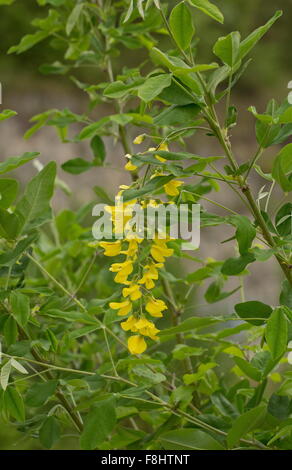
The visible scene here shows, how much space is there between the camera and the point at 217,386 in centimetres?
76

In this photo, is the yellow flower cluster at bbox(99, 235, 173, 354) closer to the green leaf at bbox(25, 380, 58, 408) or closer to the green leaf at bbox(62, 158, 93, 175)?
the green leaf at bbox(25, 380, 58, 408)

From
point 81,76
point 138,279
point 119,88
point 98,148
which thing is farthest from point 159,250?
point 81,76

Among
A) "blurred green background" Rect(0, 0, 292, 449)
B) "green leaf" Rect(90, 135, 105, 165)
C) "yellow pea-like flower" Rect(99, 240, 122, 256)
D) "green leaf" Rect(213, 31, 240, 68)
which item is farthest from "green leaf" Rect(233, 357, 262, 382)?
"blurred green background" Rect(0, 0, 292, 449)

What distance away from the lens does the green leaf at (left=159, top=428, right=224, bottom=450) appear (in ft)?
1.92

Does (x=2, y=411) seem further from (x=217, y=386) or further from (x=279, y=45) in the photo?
(x=279, y=45)

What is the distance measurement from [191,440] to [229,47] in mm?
320

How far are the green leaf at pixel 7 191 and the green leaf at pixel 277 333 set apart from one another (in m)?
0.24

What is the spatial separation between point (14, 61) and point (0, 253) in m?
3.98

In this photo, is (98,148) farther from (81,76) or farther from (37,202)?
(81,76)

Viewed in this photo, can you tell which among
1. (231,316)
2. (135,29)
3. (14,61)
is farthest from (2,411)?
(14,61)

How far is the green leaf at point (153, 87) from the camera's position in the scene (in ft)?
1.57

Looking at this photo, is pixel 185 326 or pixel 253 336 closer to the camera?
pixel 185 326

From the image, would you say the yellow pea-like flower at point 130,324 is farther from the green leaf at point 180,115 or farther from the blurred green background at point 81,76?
the blurred green background at point 81,76

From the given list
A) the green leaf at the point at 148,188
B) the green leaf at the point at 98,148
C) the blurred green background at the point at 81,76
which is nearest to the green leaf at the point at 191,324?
the green leaf at the point at 148,188
